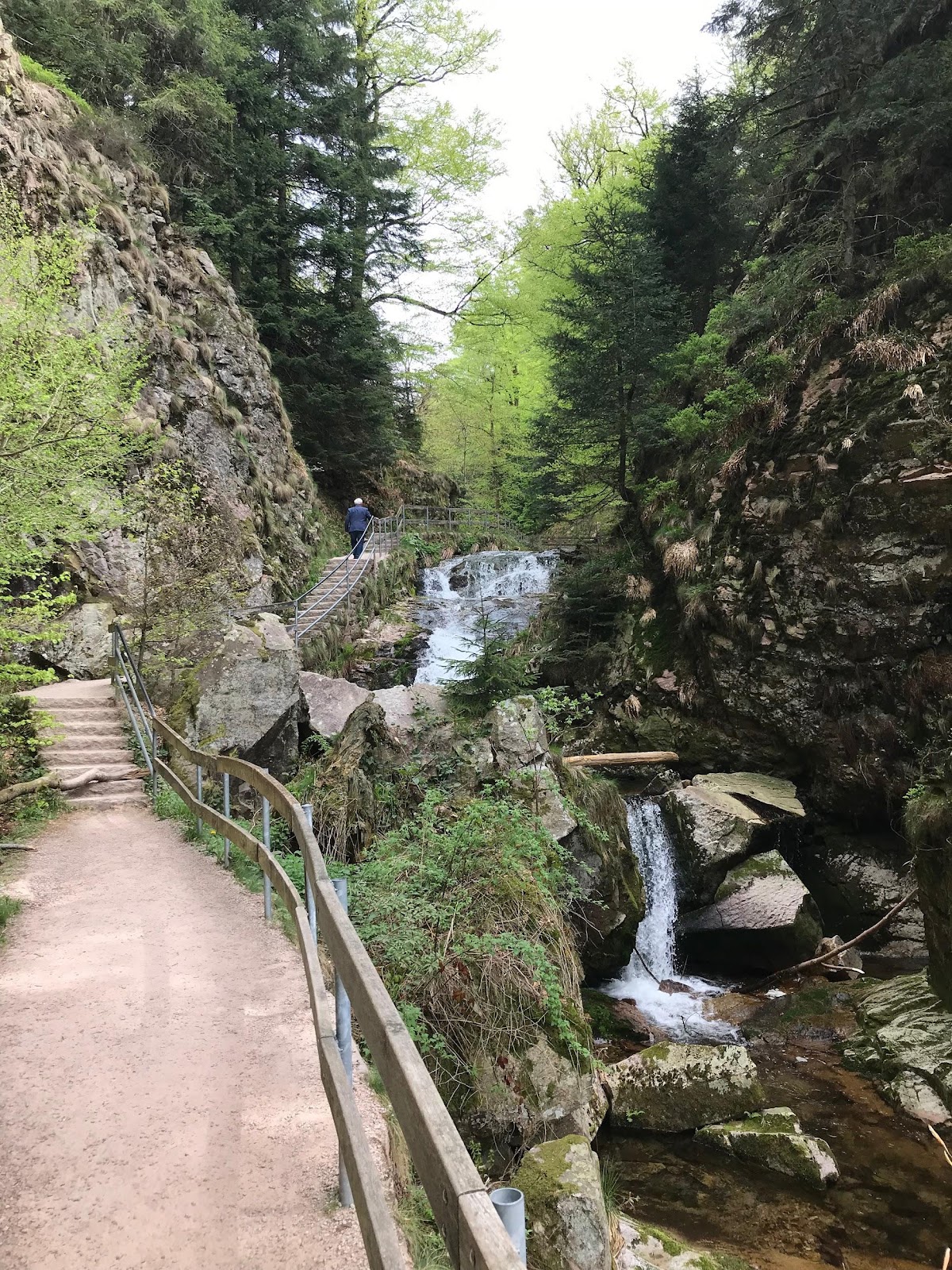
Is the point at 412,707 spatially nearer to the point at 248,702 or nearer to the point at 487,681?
the point at 487,681

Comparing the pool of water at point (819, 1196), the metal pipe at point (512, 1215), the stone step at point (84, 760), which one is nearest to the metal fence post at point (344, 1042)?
the metal pipe at point (512, 1215)

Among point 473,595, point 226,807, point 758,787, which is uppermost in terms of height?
point 473,595

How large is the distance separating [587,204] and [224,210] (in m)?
10.6

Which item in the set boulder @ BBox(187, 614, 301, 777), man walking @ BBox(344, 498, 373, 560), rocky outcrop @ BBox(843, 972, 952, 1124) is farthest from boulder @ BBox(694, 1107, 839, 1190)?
man walking @ BBox(344, 498, 373, 560)

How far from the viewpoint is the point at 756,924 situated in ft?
31.8

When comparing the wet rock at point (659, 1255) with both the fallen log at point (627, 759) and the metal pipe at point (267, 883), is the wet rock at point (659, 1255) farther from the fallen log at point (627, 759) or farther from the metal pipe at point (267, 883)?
the fallen log at point (627, 759)

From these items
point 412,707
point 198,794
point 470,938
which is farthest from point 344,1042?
point 412,707

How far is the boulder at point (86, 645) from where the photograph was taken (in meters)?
12.5

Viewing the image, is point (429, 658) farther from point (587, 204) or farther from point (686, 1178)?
point (587, 204)

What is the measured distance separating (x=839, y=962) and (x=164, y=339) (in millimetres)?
17771

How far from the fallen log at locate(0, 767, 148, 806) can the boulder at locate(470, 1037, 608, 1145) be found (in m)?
6.33

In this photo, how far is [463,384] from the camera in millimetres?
28891

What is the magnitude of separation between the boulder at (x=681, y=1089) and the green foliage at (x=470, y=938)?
130 centimetres

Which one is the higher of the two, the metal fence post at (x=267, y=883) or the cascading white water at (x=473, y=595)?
the cascading white water at (x=473, y=595)
